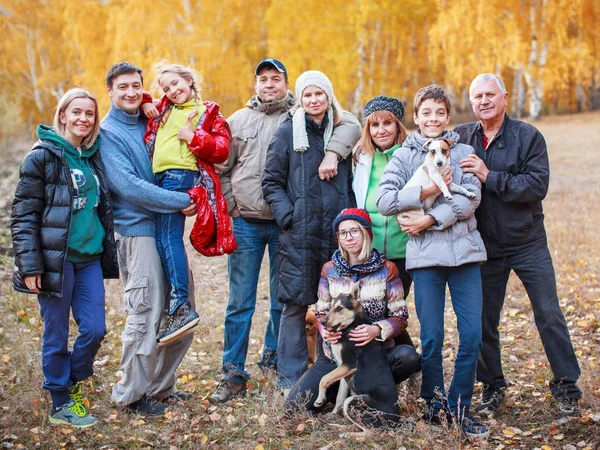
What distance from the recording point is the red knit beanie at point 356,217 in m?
3.97

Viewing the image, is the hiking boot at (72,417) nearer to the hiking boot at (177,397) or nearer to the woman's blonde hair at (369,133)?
the hiking boot at (177,397)

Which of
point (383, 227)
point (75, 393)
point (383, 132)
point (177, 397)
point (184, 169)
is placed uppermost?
point (383, 132)

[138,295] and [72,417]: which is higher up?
[138,295]

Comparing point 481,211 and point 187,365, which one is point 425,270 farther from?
point 187,365

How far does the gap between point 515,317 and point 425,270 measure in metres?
3.28

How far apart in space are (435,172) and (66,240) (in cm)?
241

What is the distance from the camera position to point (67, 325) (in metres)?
4.14

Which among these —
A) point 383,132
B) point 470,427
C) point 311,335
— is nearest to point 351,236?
point 383,132

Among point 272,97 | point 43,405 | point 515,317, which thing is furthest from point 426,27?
point 43,405

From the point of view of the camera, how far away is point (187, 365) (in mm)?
5531

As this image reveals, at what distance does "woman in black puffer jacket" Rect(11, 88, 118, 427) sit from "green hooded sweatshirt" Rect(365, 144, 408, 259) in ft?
6.06

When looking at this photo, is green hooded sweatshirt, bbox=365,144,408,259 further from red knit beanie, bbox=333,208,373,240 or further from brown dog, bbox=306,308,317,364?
brown dog, bbox=306,308,317,364

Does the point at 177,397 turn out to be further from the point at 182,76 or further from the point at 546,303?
the point at 546,303

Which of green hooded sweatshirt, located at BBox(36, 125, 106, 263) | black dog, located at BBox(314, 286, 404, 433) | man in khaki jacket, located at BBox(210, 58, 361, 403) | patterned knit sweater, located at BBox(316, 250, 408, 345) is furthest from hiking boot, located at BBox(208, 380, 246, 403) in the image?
green hooded sweatshirt, located at BBox(36, 125, 106, 263)
